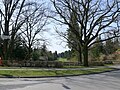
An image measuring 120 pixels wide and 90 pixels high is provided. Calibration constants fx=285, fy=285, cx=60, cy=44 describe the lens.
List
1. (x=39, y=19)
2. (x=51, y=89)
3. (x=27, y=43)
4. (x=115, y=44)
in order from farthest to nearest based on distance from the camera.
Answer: (x=115, y=44), (x=27, y=43), (x=39, y=19), (x=51, y=89)

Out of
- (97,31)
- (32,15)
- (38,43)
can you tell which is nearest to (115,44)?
(38,43)

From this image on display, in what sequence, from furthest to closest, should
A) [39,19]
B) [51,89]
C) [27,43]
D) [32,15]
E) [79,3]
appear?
[27,43] → [39,19] → [32,15] → [79,3] → [51,89]

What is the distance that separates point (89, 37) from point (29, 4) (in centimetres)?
1126

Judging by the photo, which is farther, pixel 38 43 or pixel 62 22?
pixel 38 43

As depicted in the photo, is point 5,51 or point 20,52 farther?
point 20,52

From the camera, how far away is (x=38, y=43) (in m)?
67.3

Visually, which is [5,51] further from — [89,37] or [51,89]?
[51,89]

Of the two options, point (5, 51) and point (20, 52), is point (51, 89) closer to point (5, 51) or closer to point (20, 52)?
point (5, 51)

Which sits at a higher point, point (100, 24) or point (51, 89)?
point (100, 24)

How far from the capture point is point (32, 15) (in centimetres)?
5616

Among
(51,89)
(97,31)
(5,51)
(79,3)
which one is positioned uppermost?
(79,3)

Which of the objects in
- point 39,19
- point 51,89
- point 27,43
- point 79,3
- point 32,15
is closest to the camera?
point 51,89

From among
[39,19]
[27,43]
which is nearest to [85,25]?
[39,19]

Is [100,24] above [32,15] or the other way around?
the other way around
